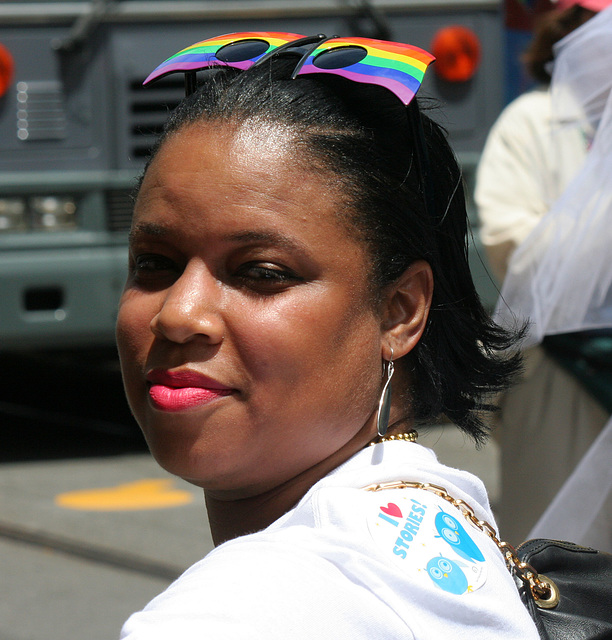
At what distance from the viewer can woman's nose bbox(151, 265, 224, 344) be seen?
3.79 ft

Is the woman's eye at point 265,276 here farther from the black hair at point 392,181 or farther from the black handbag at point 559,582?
the black handbag at point 559,582

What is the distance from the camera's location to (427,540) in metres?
1.04

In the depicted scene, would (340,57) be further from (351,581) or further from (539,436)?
(539,436)

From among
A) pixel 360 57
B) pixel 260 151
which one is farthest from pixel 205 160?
pixel 360 57

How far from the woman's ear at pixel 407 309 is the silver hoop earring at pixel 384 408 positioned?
31 mm

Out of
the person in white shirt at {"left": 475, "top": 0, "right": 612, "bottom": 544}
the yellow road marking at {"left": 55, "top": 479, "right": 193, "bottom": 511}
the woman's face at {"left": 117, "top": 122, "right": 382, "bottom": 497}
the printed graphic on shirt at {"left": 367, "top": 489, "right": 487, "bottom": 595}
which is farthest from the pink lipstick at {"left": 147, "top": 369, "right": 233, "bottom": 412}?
the yellow road marking at {"left": 55, "top": 479, "right": 193, "bottom": 511}

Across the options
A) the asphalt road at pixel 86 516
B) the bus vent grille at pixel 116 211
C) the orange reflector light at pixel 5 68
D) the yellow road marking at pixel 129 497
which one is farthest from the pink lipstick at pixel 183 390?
the orange reflector light at pixel 5 68

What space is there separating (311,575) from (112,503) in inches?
158

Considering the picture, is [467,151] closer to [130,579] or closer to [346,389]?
[130,579]

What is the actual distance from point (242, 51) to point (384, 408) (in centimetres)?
51

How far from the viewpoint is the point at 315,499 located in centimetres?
106

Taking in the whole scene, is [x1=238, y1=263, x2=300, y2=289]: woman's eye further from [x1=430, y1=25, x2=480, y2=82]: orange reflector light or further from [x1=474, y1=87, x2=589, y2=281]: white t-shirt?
[x1=430, y1=25, x2=480, y2=82]: orange reflector light

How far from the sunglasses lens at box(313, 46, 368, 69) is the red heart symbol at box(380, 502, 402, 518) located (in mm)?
532

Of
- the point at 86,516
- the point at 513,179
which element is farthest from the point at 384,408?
the point at 86,516
